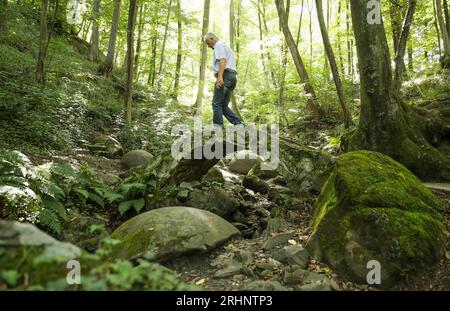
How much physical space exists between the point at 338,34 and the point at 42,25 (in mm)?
11384

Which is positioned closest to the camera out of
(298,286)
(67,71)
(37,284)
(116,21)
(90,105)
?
(37,284)

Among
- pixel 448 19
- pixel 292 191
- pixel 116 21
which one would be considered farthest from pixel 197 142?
pixel 448 19

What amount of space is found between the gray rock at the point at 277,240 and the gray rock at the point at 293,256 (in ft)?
1.03

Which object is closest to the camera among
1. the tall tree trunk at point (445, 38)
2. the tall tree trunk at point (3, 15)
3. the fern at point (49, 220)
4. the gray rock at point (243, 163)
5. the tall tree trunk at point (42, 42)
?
the fern at point (49, 220)

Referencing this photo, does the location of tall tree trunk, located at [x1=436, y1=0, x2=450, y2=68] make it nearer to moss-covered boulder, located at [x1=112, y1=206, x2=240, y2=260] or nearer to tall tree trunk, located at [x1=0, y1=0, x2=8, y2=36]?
moss-covered boulder, located at [x1=112, y1=206, x2=240, y2=260]

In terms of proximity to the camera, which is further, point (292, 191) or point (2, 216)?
point (292, 191)

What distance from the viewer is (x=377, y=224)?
12.6ft

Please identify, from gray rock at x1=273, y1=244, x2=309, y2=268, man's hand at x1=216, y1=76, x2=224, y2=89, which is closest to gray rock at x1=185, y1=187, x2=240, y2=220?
gray rock at x1=273, y1=244, x2=309, y2=268

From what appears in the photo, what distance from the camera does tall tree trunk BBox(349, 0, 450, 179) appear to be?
611 cm

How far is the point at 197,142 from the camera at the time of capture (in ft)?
21.6

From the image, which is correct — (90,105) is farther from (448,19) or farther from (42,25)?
(448,19)

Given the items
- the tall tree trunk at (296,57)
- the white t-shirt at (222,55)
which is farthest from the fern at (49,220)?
the tall tree trunk at (296,57)

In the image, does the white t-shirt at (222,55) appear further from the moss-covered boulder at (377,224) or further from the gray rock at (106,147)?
the gray rock at (106,147)

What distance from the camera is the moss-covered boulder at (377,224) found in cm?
363
